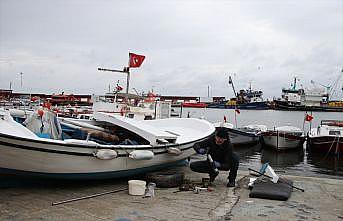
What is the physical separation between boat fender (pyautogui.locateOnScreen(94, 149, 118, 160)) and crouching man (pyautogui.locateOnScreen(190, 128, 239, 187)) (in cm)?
200

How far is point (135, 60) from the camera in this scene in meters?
10.5

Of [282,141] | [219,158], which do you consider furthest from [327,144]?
[219,158]

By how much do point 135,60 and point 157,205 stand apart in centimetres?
591

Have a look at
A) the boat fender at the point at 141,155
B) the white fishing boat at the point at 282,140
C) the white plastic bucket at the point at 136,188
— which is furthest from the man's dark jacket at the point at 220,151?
the white fishing boat at the point at 282,140

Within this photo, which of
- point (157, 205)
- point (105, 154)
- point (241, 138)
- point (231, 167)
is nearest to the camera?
point (157, 205)

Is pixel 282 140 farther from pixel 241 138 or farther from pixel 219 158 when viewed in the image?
pixel 219 158

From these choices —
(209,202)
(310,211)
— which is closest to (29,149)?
(209,202)

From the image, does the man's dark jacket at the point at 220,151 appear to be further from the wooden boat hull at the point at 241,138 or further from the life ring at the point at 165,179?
the wooden boat hull at the point at 241,138

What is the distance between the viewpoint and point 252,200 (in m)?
6.05

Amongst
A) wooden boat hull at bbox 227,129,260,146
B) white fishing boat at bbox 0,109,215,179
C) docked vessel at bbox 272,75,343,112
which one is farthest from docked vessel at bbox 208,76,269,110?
white fishing boat at bbox 0,109,215,179

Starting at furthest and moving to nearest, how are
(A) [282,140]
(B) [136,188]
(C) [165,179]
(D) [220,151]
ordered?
(A) [282,140] < (D) [220,151] < (C) [165,179] < (B) [136,188]

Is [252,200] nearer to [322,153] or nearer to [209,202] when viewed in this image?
[209,202]

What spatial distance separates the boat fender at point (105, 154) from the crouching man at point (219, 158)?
1999mm

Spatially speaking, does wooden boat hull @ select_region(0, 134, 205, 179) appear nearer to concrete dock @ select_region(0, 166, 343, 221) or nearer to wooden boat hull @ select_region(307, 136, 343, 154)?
concrete dock @ select_region(0, 166, 343, 221)
